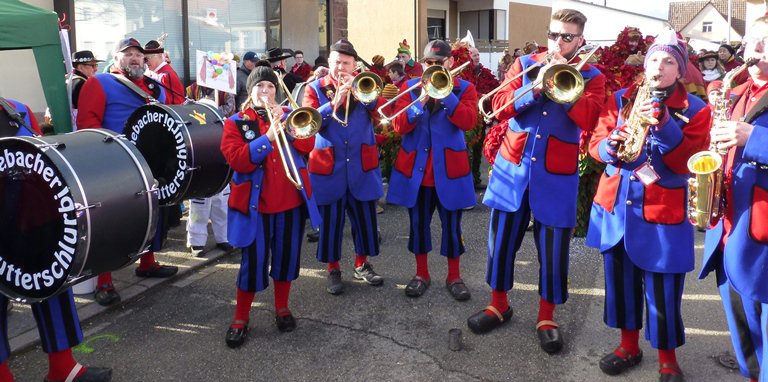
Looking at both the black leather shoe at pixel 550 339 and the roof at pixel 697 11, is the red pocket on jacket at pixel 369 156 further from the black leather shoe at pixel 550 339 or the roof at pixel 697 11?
the roof at pixel 697 11

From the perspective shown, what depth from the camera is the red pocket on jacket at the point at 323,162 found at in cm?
484

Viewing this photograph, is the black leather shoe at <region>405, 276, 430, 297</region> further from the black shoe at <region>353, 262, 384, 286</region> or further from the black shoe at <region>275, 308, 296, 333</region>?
the black shoe at <region>275, 308, 296, 333</region>

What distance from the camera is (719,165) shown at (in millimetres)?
2691

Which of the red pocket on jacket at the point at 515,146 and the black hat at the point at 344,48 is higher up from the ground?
the black hat at the point at 344,48

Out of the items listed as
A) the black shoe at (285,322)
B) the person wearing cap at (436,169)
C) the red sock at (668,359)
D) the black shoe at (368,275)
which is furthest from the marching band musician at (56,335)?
the red sock at (668,359)

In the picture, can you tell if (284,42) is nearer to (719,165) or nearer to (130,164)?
(130,164)

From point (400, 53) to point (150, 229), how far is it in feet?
21.9

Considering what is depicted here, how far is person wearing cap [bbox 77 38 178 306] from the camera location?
493 centimetres

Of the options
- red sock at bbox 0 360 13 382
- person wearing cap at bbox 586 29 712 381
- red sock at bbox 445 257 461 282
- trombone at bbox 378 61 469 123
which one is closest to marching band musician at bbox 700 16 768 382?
person wearing cap at bbox 586 29 712 381

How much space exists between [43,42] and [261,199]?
5.83ft

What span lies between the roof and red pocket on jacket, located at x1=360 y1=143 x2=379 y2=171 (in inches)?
2449

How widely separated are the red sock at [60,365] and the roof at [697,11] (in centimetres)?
6449

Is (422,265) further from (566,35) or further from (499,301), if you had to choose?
(566,35)

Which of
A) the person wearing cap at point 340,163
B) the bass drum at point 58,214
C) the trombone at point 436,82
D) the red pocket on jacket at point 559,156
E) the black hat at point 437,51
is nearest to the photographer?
the bass drum at point 58,214
